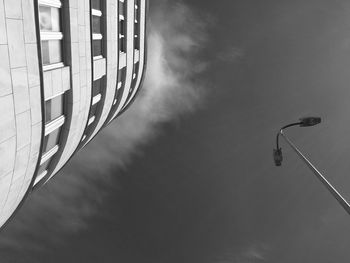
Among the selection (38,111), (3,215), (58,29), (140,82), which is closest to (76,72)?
(58,29)

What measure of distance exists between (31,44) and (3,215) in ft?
29.5

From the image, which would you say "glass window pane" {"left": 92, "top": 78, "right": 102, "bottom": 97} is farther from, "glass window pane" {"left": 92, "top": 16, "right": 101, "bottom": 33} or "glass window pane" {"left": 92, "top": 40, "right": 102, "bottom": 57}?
"glass window pane" {"left": 92, "top": 16, "right": 101, "bottom": 33}

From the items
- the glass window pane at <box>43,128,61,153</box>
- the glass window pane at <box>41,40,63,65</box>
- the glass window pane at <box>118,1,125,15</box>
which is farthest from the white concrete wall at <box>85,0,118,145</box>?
the glass window pane at <box>43,128,61,153</box>

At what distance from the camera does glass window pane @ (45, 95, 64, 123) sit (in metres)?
14.6

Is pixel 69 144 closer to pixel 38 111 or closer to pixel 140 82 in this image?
pixel 38 111

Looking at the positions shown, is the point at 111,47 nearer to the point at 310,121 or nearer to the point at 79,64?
the point at 79,64

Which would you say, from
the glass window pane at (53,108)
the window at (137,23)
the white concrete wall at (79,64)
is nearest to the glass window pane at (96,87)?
the white concrete wall at (79,64)

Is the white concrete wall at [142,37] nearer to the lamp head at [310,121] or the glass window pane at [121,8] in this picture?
the glass window pane at [121,8]

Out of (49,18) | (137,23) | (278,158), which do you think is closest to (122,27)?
(137,23)

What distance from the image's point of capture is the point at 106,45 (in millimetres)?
20078

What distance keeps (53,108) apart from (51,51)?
3.01 m

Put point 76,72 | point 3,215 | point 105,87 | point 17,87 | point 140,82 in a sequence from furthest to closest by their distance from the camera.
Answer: point 140,82 → point 105,87 → point 76,72 → point 3,215 → point 17,87

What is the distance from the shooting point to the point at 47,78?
44.4 ft

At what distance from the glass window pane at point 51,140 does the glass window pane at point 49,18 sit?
581 centimetres
